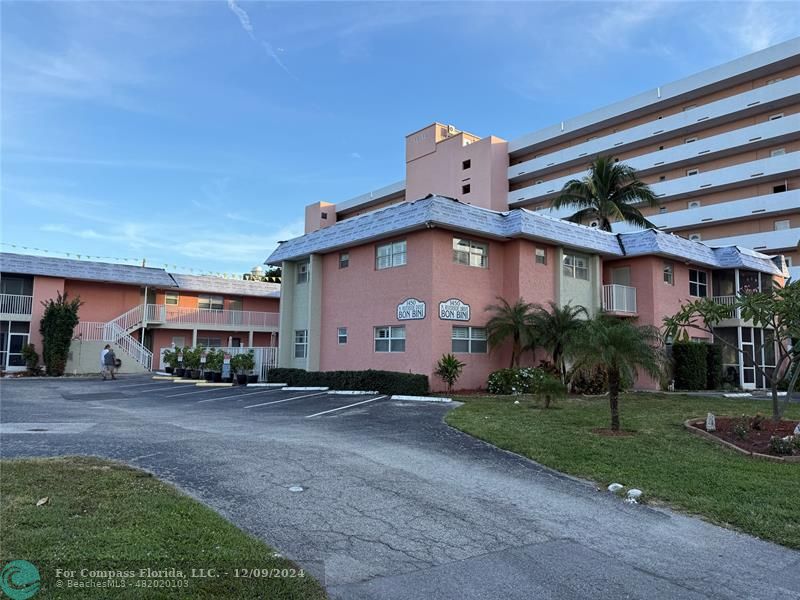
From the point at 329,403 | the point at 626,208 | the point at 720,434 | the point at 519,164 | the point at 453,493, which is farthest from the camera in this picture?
the point at 519,164

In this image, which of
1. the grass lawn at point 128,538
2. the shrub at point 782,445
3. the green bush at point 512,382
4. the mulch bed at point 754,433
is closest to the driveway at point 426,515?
the grass lawn at point 128,538

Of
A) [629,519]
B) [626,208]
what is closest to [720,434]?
[629,519]

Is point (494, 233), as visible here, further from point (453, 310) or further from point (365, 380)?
point (365, 380)

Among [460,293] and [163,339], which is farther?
[163,339]

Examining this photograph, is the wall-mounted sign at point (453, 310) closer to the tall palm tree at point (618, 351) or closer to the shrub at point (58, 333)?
the tall palm tree at point (618, 351)

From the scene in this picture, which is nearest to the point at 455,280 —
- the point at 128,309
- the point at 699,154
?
the point at 128,309

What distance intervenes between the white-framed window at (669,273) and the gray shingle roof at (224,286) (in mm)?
24078

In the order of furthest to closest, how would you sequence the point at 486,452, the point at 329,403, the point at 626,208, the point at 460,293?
1. the point at 626,208
2. the point at 460,293
3. the point at 329,403
4. the point at 486,452

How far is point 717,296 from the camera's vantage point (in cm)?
2903

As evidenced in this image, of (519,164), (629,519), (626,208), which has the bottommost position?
(629,519)

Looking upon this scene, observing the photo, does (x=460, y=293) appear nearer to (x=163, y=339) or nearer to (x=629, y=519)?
(x=629, y=519)

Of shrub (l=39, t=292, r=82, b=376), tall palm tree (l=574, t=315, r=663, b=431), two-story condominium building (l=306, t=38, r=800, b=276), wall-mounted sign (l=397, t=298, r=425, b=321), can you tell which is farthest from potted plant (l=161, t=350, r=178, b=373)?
two-story condominium building (l=306, t=38, r=800, b=276)

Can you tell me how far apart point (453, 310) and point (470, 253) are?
2495 mm

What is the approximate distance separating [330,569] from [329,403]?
40.5 ft
